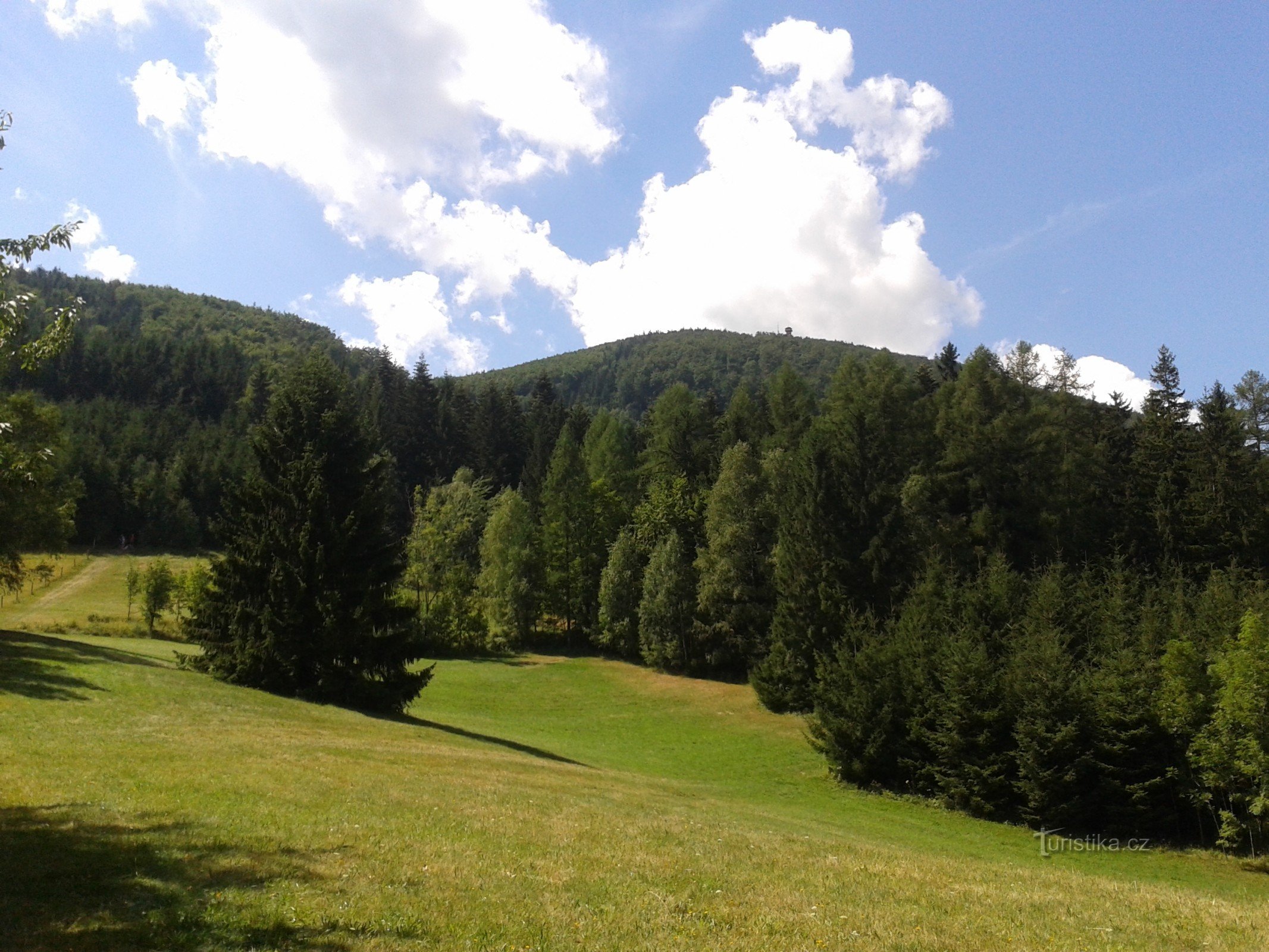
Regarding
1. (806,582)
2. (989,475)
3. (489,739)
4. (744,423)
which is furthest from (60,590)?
(989,475)

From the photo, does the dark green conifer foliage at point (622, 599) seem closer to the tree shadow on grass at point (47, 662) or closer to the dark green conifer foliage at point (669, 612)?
the dark green conifer foliage at point (669, 612)

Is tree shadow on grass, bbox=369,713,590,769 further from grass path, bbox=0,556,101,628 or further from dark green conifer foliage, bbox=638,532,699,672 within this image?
grass path, bbox=0,556,101,628

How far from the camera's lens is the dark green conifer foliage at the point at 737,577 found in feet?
171

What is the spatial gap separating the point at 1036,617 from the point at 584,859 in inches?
1171

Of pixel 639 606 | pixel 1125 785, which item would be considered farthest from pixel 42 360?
pixel 639 606

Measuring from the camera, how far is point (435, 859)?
10.2 m

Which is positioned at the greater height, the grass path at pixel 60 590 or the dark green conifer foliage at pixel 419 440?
the dark green conifer foliage at pixel 419 440

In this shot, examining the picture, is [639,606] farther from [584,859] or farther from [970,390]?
[584,859]

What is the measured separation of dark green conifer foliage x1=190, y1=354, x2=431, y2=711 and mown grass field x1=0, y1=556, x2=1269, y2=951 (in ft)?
13.0

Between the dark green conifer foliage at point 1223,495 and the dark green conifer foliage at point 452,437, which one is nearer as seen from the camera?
the dark green conifer foliage at point 1223,495

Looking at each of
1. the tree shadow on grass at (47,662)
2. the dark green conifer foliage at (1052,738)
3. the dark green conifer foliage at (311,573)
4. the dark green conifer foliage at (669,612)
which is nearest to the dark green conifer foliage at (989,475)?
the dark green conifer foliage at (669,612)

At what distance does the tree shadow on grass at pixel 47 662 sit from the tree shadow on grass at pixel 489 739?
8790mm

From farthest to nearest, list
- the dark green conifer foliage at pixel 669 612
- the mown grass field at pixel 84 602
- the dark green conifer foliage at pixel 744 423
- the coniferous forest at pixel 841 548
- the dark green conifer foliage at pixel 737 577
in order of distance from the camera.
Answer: the dark green conifer foliage at pixel 744 423 < the dark green conifer foliage at pixel 669 612 < the dark green conifer foliage at pixel 737 577 < the mown grass field at pixel 84 602 < the coniferous forest at pixel 841 548

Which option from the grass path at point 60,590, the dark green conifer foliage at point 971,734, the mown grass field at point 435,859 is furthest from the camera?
the grass path at point 60,590
